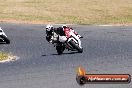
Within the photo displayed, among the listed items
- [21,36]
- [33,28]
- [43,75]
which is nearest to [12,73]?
[43,75]

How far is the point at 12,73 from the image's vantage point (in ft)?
78.0

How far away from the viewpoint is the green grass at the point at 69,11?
175 ft

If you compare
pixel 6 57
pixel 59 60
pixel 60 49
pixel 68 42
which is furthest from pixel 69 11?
Answer: pixel 59 60

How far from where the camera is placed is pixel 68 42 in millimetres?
29609

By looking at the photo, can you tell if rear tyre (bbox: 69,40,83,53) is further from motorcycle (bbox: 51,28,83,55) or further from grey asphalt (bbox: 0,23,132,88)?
grey asphalt (bbox: 0,23,132,88)

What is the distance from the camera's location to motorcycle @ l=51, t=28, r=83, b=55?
29234 mm

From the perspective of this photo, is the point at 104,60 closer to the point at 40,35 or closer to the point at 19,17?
the point at 40,35

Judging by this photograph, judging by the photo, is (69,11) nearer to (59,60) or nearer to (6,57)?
(6,57)

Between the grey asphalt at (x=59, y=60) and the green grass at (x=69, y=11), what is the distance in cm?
925

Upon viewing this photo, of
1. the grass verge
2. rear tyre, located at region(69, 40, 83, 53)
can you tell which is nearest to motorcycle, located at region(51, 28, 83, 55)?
rear tyre, located at region(69, 40, 83, 53)

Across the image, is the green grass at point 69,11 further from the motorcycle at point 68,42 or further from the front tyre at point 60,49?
the motorcycle at point 68,42

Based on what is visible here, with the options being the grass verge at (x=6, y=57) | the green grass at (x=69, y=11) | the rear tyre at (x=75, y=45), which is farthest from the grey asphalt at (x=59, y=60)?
the green grass at (x=69, y=11)

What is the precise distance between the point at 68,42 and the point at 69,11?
2980cm

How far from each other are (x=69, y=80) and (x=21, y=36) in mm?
19932
